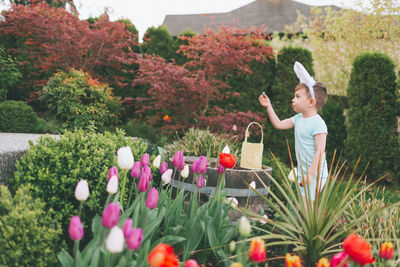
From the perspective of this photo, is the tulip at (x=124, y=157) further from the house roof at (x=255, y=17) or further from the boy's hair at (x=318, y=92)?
the house roof at (x=255, y=17)

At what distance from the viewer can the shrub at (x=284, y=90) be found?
7.03m

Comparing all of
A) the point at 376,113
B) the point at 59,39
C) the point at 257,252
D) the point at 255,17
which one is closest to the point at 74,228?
the point at 257,252

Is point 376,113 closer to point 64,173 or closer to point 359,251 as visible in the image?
point 359,251

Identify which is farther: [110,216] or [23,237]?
[23,237]

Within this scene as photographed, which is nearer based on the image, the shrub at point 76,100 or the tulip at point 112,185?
the tulip at point 112,185

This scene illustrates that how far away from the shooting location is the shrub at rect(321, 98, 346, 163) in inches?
284

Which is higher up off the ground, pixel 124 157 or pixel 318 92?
pixel 318 92

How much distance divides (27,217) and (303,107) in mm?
2282

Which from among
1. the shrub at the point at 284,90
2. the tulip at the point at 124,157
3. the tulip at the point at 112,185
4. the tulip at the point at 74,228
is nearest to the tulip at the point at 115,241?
the tulip at the point at 74,228

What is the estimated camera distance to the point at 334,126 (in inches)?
286

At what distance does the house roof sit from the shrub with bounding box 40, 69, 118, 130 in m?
14.3

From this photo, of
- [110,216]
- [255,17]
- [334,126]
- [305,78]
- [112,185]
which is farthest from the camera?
[255,17]

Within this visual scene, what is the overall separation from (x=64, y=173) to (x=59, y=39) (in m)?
5.55

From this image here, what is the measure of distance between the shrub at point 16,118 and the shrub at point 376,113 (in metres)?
6.84
